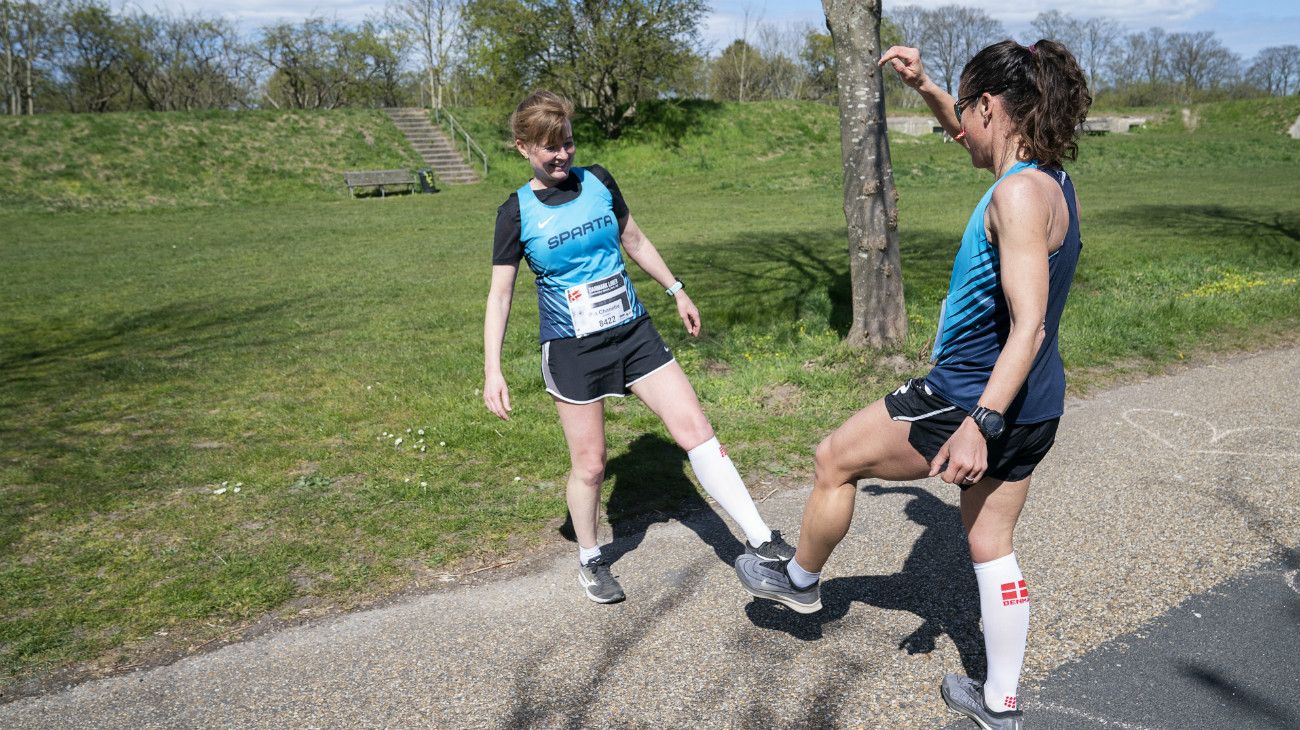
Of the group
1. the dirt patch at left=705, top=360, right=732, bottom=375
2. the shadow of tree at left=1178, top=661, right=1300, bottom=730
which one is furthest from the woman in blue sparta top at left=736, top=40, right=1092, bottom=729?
the dirt patch at left=705, top=360, right=732, bottom=375

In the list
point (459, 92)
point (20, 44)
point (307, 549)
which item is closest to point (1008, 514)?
point (307, 549)

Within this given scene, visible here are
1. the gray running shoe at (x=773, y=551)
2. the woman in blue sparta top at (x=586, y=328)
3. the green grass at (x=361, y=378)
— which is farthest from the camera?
the green grass at (x=361, y=378)

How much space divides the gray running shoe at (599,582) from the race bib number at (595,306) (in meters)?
1.01

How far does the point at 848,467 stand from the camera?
2949 millimetres

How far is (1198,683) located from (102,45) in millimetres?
51167

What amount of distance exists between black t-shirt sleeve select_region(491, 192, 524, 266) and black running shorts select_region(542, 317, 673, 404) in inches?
15.3

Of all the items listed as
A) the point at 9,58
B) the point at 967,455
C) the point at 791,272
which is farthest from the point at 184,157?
A: the point at 967,455

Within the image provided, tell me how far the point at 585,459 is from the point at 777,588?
0.99m

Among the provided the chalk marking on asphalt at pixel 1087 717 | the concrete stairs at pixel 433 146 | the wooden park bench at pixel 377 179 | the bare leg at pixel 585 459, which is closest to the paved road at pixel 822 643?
the chalk marking on asphalt at pixel 1087 717

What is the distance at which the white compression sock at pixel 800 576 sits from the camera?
3.25 m

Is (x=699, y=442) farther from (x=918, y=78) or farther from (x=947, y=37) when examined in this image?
(x=947, y=37)

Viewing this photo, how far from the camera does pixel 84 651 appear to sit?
140 inches

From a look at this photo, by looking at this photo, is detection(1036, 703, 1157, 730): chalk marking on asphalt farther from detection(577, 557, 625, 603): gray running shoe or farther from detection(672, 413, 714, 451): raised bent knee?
detection(577, 557, 625, 603): gray running shoe

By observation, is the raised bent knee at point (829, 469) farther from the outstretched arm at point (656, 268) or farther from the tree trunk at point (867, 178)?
the tree trunk at point (867, 178)
